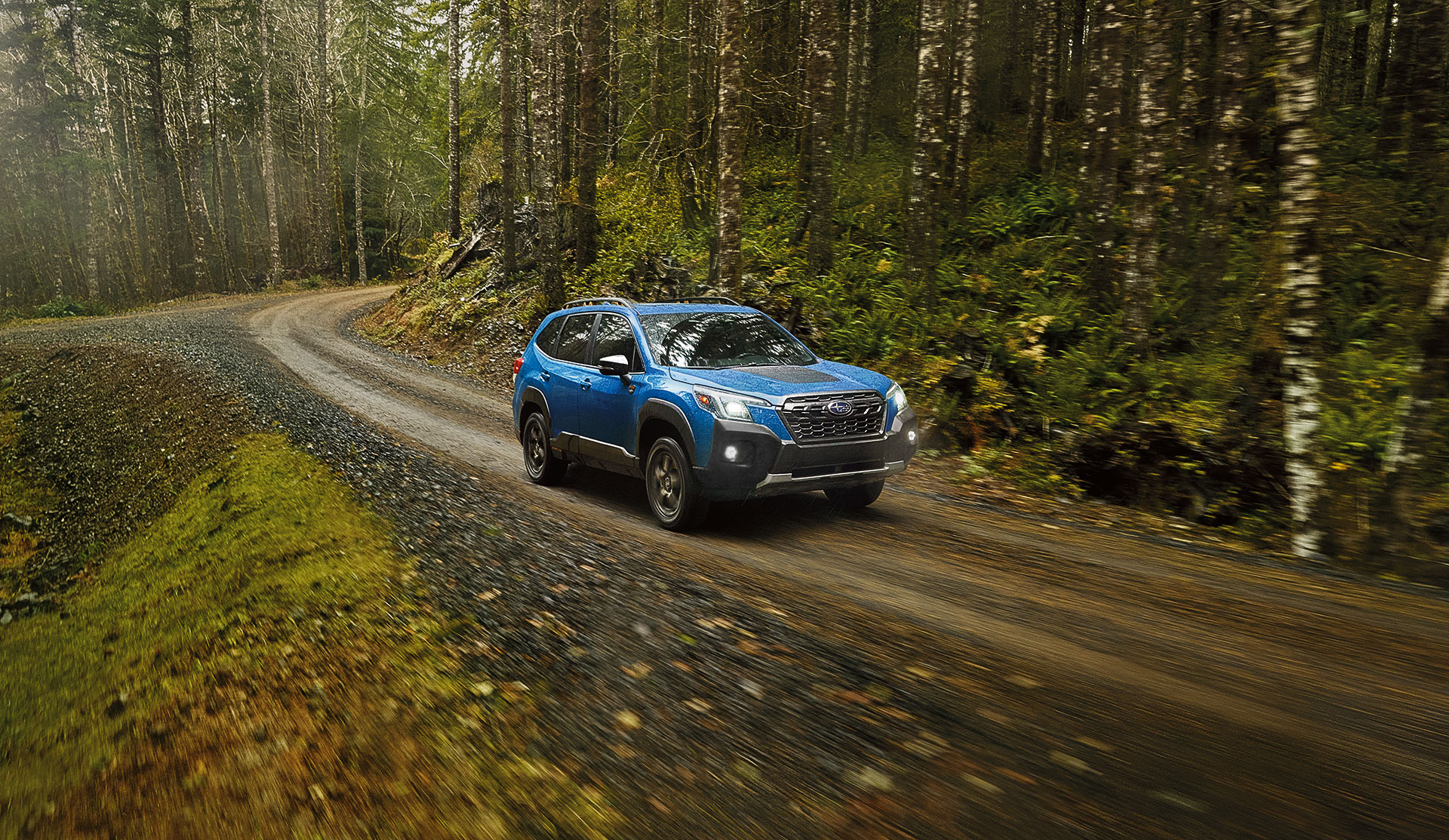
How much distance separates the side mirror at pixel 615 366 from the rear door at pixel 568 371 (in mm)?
476

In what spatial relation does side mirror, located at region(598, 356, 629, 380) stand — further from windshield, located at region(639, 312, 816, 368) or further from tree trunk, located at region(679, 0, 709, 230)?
tree trunk, located at region(679, 0, 709, 230)

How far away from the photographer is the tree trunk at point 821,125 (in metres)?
13.9

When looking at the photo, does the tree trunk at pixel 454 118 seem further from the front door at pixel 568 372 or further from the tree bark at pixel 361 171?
the front door at pixel 568 372

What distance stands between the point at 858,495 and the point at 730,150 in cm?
748

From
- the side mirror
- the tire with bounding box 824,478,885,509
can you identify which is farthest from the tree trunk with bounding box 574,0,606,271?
the tire with bounding box 824,478,885,509

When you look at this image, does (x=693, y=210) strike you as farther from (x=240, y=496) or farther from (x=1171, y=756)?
(x=1171, y=756)

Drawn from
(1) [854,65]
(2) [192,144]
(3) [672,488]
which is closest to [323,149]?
(2) [192,144]

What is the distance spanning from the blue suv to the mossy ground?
218 cm

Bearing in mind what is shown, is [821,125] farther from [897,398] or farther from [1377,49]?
[1377,49]

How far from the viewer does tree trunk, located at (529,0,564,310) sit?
17000 mm

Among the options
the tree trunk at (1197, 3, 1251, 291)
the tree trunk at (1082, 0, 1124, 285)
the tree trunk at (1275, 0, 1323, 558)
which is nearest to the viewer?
the tree trunk at (1275, 0, 1323, 558)

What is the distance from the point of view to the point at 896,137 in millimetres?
24766

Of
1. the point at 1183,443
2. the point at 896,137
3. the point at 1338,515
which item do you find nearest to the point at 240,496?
the point at 1183,443

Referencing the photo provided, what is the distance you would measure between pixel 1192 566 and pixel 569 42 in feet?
73.2
